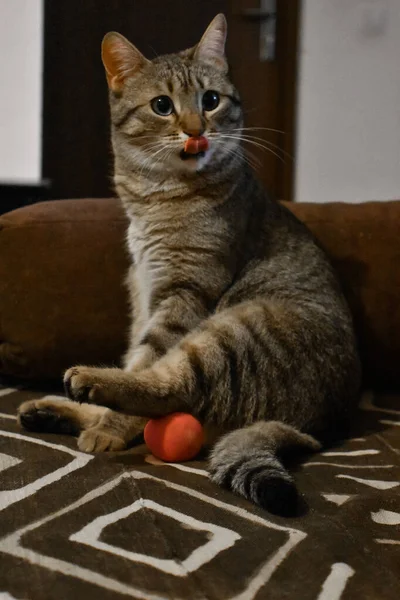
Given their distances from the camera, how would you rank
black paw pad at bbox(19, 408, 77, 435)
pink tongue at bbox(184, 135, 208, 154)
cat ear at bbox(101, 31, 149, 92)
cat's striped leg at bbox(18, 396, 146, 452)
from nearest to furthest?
cat's striped leg at bbox(18, 396, 146, 452)
black paw pad at bbox(19, 408, 77, 435)
pink tongue at bbox(184, 135, 208, 154)
cat ear at bbox(101, 31, 149, 92)

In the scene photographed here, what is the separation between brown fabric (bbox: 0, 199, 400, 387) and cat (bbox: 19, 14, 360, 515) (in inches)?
4.4

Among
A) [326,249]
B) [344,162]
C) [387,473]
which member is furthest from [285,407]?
[344,162]

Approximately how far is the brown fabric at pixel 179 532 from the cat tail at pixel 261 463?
0.08 ft

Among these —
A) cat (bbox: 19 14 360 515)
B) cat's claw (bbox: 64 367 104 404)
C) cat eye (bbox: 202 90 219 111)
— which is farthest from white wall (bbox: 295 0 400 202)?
cat's claw (bbox: 64 367 104 404)

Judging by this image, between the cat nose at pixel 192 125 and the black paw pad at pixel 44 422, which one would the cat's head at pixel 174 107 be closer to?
the cat nose at pixel 192 125

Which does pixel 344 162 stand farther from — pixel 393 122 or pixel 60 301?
pixel 60 301

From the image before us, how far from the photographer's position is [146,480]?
3.72 feet

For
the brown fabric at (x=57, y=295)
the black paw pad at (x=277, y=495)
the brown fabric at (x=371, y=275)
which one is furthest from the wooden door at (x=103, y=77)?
the black paw pad at (x=277, y=495)

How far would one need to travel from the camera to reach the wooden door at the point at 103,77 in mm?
3240

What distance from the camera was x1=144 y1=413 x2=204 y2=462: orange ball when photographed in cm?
124

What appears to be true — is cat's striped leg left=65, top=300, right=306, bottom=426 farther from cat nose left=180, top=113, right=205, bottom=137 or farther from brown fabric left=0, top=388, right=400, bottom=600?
cat nose left=180, top=113, right=205, bottom=137

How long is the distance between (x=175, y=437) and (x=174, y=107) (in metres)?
0.85

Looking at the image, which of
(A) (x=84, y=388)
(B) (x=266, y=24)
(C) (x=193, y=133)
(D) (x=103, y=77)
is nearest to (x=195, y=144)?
(C) (x=193, y=133)

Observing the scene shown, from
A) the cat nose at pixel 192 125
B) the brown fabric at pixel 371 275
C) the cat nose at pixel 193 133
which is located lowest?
the brown fabric at pixel 371 275
